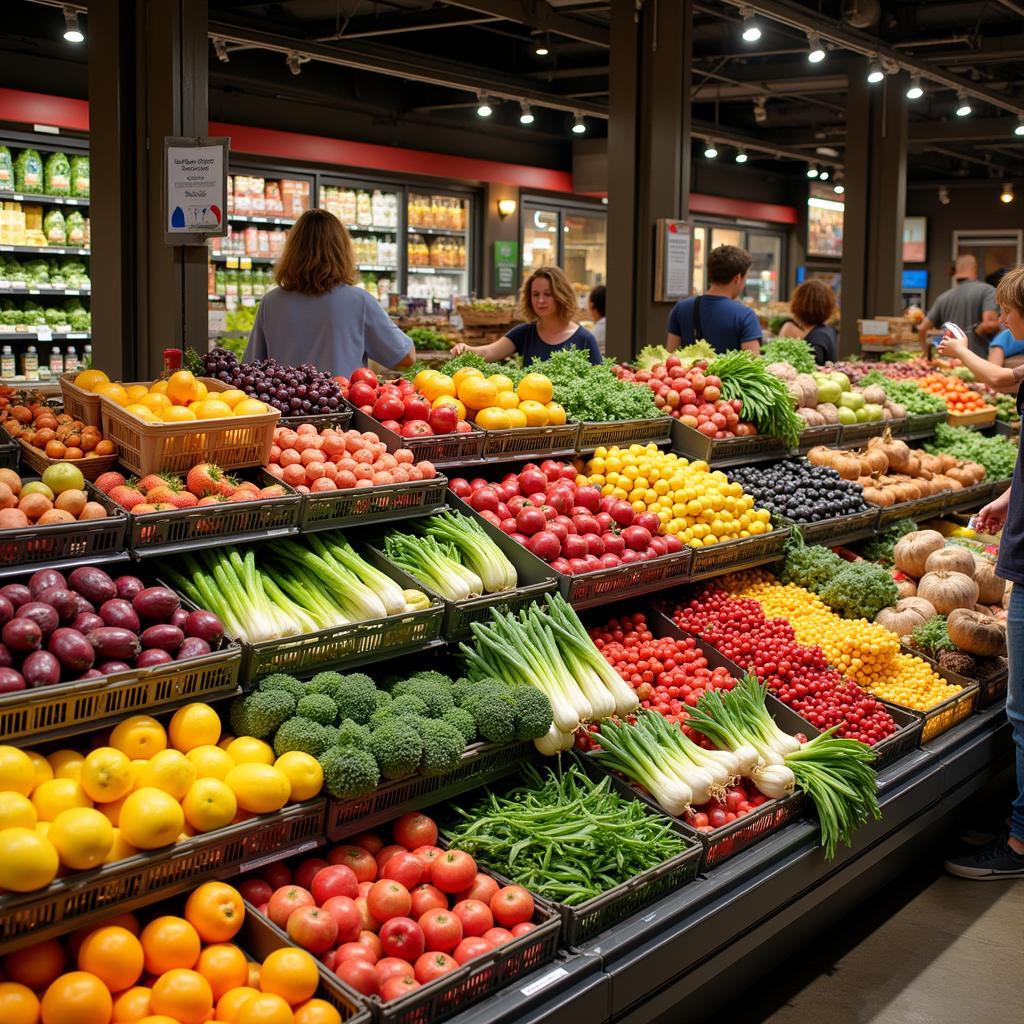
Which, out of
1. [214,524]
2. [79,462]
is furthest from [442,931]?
[79,462]

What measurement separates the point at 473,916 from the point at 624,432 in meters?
2.46

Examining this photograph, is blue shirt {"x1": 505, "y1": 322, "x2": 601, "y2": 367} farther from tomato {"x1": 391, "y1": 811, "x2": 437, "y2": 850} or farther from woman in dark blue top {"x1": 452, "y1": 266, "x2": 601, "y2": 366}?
tomato {"x1": 391, "y1": 811, "x2": 437, "y2": 850}

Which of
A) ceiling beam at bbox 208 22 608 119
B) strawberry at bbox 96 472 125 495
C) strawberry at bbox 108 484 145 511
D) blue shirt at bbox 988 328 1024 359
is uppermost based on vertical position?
ceiling beam at bbox 208 22 608 119

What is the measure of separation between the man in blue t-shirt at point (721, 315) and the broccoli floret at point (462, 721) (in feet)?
13.0

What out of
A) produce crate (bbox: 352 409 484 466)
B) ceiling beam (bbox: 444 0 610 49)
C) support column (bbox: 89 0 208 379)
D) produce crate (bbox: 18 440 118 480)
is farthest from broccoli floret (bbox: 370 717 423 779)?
ceiling beam (bbox: 444 0 610 49)

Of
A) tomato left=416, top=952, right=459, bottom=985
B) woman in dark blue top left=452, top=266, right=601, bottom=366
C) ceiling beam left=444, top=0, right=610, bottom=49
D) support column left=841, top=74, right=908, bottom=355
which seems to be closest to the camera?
tomato left=416, top=952, right=459, bottom=985

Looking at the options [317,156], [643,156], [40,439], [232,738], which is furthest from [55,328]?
[232,738]

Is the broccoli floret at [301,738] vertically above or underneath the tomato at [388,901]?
above

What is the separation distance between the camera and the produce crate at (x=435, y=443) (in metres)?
3.72

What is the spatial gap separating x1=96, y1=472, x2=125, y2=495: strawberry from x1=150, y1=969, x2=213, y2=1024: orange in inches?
48.6

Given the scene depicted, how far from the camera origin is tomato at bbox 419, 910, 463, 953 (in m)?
2.48

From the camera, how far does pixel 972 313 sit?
9.97 metres

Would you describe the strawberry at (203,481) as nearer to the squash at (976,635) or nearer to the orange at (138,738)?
the orange at (138,738)

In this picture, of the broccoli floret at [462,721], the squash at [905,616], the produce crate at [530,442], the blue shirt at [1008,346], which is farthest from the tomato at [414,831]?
the blue shirt at [1008,346]
